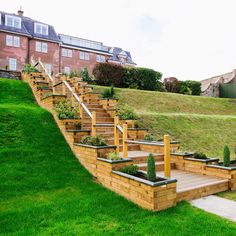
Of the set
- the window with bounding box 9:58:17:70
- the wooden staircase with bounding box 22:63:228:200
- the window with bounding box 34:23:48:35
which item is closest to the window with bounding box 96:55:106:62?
the window with bounding box 34:23:48:35

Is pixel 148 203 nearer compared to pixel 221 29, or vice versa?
pixel 148 203

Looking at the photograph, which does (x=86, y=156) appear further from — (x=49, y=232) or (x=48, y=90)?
(x=48, y=90)

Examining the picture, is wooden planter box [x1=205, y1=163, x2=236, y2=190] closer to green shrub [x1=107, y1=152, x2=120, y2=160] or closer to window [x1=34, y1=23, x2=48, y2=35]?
green shrub [x1=107, y1=152, x2=120, y2=160]

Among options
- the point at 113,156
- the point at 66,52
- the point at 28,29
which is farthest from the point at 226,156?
the point at 66,52

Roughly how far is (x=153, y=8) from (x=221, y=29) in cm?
552

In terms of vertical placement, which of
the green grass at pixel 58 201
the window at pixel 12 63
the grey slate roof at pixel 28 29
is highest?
the grey slate roof at pixel 28 29

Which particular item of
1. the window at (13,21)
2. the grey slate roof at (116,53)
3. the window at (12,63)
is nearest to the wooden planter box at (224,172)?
the window at (12,63)

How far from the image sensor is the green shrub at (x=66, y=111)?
25.6 ft

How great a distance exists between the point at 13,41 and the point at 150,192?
28580 millimetres

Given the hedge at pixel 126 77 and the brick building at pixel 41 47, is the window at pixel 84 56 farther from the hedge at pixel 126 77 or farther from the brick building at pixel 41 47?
the hedge at pixel 126 77

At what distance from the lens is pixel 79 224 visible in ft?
12.9

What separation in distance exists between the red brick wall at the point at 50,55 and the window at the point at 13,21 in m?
2.38

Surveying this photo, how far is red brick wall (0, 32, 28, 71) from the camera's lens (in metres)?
26.9

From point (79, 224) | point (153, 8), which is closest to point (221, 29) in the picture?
point (153, 8)
